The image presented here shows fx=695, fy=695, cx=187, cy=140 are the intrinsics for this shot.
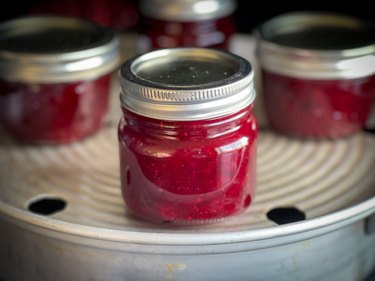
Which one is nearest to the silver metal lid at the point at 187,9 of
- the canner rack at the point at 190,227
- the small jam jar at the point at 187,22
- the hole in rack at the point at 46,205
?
the small jam jar at the point at 187,22

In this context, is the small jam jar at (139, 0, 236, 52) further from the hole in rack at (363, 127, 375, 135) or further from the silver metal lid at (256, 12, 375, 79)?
the hole in rack at (363, 127, 375, 135)

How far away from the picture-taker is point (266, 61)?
73 centimetres

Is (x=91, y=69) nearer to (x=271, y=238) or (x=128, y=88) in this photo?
(x=128, y=88)

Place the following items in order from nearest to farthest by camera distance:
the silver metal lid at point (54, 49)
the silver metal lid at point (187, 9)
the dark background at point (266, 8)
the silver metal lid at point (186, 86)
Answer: the silver metal lid at point (186, 86)
the silver metal lid at point (54, 49)
the silver metal lid at point (187, 9)
the dark background at point (266, 8)

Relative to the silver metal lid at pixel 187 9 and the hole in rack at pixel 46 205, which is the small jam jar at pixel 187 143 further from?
the silver metal lid at pixel 187 9

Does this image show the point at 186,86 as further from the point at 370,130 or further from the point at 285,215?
the point at 370,130

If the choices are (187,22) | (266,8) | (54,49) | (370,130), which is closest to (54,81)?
(54,49)

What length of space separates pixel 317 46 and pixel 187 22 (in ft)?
0.51

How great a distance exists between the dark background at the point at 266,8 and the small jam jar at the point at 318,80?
0.24 metres

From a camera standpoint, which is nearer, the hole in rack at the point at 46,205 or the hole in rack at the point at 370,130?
the hole in rack at the point at 46,205

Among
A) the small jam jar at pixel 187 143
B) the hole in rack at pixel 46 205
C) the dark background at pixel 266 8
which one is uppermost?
the small jam jar at pixel 187 143

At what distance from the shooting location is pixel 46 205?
24.6 inches

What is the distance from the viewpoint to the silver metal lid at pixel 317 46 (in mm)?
691

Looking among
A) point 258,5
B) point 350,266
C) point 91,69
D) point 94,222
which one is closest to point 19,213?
point 94,222
